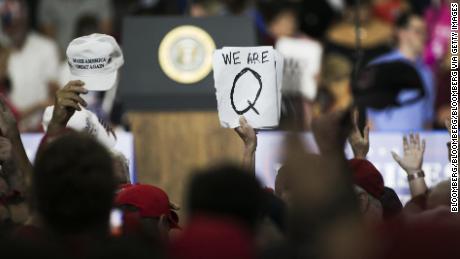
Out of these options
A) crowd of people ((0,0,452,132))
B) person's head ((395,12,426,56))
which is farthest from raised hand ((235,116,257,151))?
person's head ((395,12,426,56))

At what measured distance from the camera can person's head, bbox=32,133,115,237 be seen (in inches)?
186

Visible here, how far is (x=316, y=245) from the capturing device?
13.8ft

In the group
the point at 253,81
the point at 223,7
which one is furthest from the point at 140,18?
the point at 223,7

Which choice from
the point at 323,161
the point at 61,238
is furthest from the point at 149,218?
the point at 323,161

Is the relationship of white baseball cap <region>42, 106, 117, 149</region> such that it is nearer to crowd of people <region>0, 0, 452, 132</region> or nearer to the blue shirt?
the blue shirt

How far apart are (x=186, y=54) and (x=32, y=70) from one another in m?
3.97

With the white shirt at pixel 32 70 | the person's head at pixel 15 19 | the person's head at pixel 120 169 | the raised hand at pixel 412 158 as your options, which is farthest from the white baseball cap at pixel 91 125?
the person's head at pixel 15 19

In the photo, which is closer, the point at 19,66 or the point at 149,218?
the point at 149,218

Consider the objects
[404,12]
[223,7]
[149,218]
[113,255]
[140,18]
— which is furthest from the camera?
[223,7]

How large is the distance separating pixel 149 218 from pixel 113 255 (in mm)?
1809

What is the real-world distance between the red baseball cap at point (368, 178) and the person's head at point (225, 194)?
2163 millimetres

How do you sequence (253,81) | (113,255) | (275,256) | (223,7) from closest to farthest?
1. (113,255)
2. (275,256)
3. (253,81)
4. (223,7)

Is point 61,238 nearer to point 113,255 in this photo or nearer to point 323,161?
point 113,255

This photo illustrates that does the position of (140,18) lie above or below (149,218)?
above
